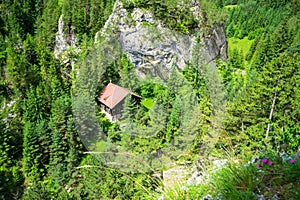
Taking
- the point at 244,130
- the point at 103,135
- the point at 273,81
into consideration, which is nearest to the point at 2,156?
the point at 103,135

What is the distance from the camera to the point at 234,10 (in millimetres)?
88812

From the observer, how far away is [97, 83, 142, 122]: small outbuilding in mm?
24234

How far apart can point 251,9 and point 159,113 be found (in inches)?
3061

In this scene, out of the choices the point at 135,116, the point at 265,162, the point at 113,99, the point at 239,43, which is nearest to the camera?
the point at 265,162

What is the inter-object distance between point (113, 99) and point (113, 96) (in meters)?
0.48

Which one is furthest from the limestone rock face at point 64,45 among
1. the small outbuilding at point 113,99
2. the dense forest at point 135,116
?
the small outbuilding at point 113,99

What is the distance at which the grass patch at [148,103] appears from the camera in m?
23.9

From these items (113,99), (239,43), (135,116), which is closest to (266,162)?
(135,116)

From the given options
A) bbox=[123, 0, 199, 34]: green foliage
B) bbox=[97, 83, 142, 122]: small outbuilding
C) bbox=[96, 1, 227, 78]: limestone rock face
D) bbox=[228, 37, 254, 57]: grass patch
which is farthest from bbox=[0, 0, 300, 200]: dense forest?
bbox=[228, 37, 254, 57]: grass patch

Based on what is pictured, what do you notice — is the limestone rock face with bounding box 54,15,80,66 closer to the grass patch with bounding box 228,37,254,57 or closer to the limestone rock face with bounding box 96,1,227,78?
the limestone rock face with bounding box 96,1,227,78

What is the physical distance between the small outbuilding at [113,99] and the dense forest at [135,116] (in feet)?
2.65

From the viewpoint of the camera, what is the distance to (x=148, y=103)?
24391mm

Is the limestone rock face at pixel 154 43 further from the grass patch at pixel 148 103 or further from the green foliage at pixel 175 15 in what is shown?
the grass patch at pixel 148 103

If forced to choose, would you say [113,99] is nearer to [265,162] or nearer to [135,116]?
[135,116]
